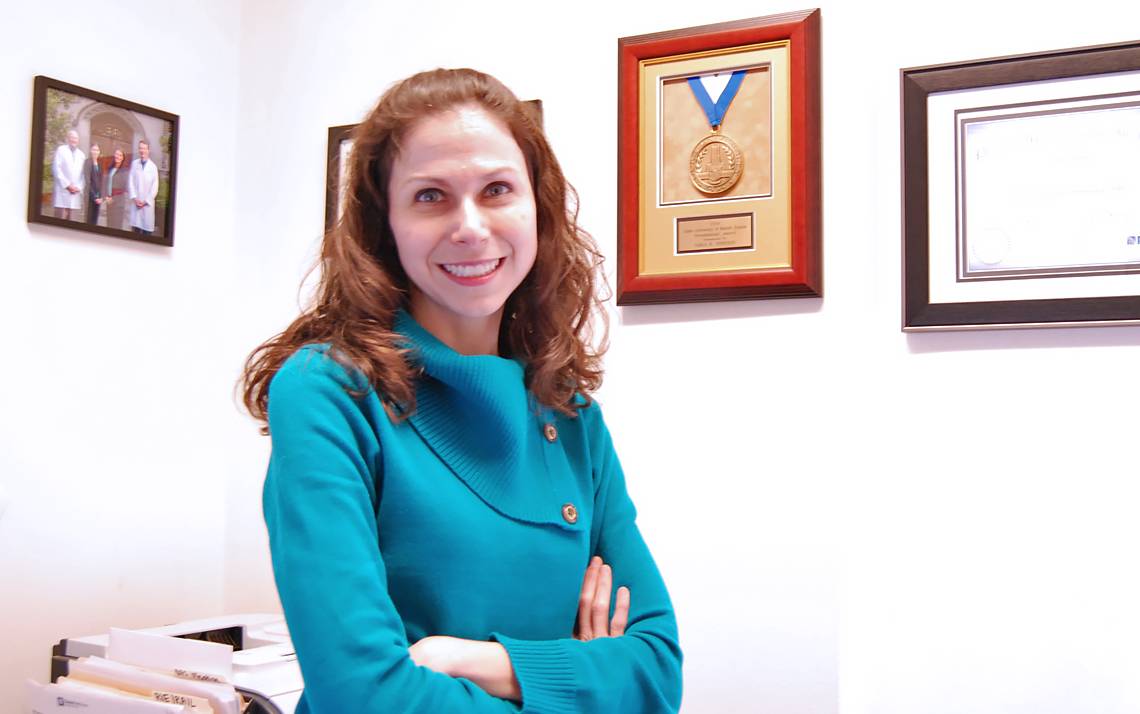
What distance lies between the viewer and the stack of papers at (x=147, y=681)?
155 centimetres

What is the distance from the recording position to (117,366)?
84.3 inches

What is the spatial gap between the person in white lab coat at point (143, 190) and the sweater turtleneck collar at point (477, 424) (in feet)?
4.13

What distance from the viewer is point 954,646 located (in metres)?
1.74

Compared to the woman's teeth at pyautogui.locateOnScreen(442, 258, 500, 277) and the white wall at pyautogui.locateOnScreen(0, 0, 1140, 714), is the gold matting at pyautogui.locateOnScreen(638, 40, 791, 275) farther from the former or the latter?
the woman's teeth at pyautogui.locateOnScreen(442, 258, 500, 277)

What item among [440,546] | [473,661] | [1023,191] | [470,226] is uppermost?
[1023,191]

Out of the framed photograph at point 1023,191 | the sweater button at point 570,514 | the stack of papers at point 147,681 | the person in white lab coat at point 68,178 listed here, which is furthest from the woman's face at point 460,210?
the person in white lab coat at point 68,178

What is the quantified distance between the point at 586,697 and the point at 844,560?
85cm

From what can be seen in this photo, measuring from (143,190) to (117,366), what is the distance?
384mm

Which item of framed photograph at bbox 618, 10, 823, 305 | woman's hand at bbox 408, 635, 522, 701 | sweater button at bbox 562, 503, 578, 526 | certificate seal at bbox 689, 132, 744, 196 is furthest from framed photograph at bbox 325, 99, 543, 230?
woman's hand at bbox 408, 635, 522, 701

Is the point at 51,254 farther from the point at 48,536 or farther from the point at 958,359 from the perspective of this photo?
the point at 958,359

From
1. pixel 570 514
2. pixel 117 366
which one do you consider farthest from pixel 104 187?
pixel 570 514

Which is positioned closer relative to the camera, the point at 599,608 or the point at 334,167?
the point at 599,608

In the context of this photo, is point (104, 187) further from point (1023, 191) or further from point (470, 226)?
point (1023, 191)

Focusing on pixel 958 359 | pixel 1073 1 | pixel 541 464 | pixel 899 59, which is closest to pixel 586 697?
pixel 541 464
